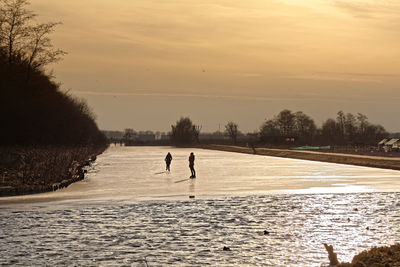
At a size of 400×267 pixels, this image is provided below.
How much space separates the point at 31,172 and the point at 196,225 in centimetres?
2209

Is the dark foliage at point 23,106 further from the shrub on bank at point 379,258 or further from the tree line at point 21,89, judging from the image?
the shrub on bank at point 379,258

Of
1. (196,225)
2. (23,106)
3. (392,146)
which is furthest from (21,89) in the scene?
(392,146)

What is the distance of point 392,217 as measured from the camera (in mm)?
21078

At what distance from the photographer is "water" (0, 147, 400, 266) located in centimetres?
1456

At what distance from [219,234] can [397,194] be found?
14.8 meters

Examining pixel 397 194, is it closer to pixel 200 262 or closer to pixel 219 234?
pixel 219 234

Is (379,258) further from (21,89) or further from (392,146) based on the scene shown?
(392,146)

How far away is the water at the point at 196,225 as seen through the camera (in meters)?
14.6

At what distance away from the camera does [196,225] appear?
1972 cm

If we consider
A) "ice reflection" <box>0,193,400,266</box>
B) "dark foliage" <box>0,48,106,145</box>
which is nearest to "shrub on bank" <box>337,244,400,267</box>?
"ice reflection" <box>0,193,400,266</box>

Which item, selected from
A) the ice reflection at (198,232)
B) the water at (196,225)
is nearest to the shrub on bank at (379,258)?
the ice reflection at (198,232)

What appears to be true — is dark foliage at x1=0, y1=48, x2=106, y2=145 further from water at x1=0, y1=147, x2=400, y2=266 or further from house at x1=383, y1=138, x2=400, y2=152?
house at x1=383, y1=138, x2=400, y2=152

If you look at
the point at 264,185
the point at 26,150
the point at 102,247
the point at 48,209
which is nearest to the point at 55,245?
the point at 102,247

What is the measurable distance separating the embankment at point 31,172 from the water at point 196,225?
239 centimetres
